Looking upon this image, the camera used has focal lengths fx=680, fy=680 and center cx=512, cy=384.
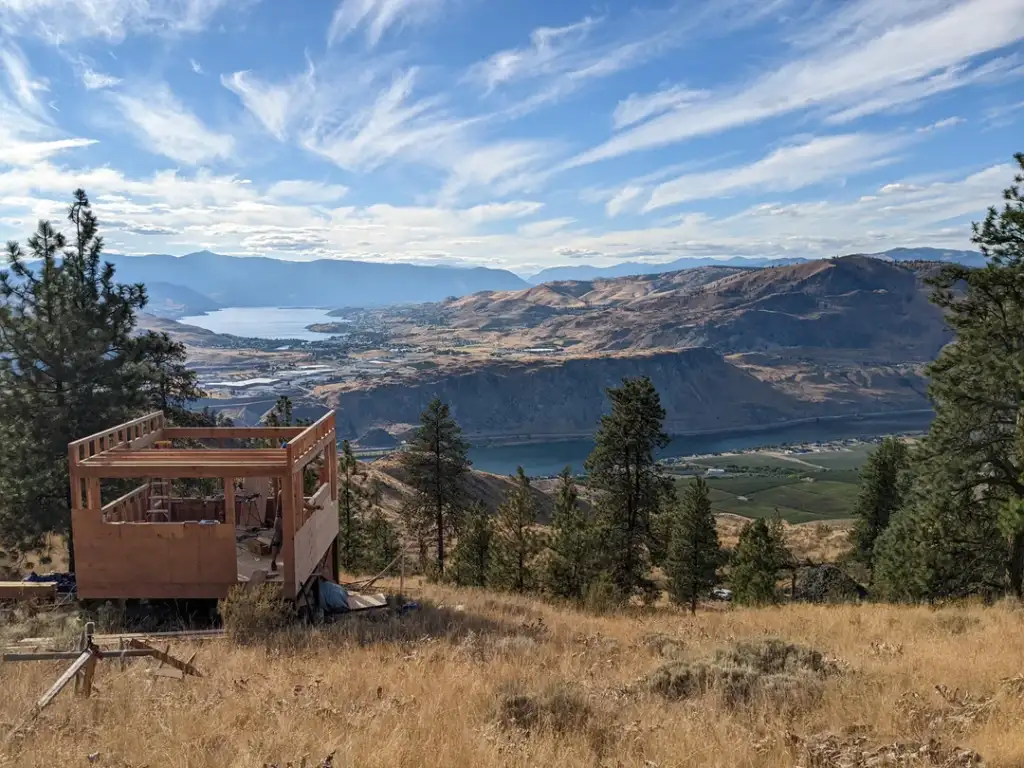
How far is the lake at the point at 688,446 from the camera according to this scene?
158125 mm

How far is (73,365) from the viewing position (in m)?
16.2

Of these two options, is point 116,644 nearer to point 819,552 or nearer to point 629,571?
point 629,571

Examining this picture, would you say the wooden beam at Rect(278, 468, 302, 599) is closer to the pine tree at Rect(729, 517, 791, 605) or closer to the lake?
the pine tree at Rect(729, 517, 791, 605)

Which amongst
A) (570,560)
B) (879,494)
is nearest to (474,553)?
(570,560)

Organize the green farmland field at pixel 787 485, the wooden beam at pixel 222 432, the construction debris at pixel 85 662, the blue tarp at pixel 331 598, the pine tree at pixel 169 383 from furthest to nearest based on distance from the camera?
the green farmland field at pixel 787 485 < the pine tree at pixel 169 383 < the wooden beam at pixel 222 432 < the blue tarp at pixel 331 598 < the construction debris at pixel 85 662

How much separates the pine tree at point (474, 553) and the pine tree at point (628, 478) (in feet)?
16.3

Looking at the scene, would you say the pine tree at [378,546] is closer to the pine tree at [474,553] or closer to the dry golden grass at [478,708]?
the pine tree at [474,553]

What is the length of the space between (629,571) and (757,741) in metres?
21.8

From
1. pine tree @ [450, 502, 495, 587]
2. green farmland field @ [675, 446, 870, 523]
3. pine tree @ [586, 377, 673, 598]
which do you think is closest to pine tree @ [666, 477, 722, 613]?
pine tree @ [586, 377, 673, 598]

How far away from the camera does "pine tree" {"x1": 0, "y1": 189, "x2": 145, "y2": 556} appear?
608 inches

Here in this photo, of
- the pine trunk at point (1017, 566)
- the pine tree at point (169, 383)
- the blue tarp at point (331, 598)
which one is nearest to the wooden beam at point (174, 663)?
the blue tarp at point (331, 598)

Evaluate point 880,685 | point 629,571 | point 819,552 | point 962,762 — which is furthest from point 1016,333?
point 819,552

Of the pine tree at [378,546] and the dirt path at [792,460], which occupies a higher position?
the pine tree at [378,546]

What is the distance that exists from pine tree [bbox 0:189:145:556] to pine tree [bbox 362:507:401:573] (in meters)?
14.6
